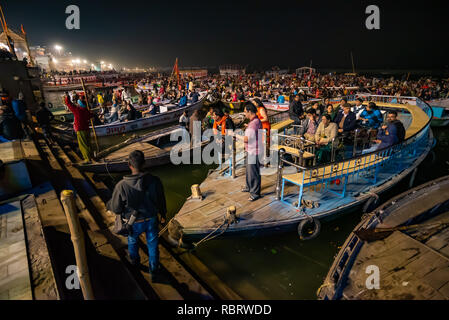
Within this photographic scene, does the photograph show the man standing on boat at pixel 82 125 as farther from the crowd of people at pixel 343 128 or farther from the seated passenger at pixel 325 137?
the seated passenger at pixel 325 137

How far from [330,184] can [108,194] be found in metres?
7.66

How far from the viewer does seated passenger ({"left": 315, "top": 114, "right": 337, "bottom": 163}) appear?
24.3 feet

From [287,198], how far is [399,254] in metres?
2.74

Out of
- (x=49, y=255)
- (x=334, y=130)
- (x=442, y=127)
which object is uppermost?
(x=334, y=130)

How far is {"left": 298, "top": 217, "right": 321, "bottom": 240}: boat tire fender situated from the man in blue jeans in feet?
11.4

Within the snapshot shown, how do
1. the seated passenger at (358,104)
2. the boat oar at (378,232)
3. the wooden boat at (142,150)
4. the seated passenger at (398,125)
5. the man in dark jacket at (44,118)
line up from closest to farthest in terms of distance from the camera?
Answer: 1. the boat oar at (378,232)
2. the seated passenger at (398,125)
3. the wooden boat at (142,150)
4. the seated passenger at (358,104)
5. the man in dark jacket at (44,118)

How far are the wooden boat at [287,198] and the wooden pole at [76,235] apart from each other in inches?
96.9

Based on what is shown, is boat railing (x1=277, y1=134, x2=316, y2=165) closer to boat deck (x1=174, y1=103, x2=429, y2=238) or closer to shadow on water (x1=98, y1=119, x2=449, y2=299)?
boat deck (x1=174, y1=103, x2=429, y2=238)

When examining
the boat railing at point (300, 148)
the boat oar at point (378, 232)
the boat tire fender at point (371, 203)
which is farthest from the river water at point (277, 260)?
the boat railing at point (300, 148)

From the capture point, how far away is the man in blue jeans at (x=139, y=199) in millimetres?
3590

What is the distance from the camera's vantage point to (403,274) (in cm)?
396
